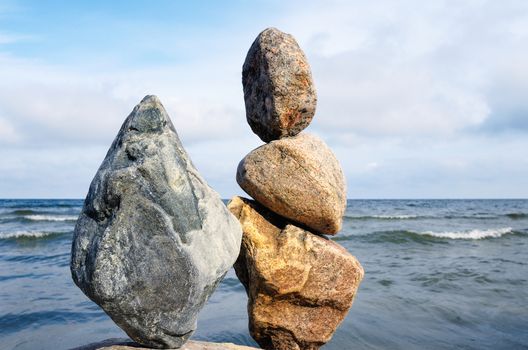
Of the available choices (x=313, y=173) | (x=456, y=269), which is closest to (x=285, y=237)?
(x=313, y=173)

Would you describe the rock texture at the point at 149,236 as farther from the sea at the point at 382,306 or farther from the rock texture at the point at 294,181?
the sea at the point at 382,306

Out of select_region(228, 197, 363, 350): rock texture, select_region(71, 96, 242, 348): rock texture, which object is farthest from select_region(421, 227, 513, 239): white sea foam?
select_region(71, 96, 242, 348): rock texture

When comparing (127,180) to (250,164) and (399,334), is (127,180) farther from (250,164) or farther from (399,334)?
(399,334)

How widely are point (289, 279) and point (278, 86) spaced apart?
1.87 metres

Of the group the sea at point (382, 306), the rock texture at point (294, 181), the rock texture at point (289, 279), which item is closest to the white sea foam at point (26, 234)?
the sea at point (382, 306)

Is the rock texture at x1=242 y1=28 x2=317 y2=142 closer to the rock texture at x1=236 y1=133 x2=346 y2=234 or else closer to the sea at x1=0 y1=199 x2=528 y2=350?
the rock texture at x1=236 y1=133 x2=346 y2=234

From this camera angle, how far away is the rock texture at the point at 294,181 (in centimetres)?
465

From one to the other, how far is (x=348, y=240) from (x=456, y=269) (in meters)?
5.59

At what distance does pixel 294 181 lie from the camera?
4.64m

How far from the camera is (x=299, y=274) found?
4660 mm

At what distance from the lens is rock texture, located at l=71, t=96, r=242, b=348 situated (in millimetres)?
3395

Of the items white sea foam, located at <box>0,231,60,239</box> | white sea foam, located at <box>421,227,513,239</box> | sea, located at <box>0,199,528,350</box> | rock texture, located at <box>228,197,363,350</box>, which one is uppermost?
rock texture, located at <box>228,197,363,350</box>

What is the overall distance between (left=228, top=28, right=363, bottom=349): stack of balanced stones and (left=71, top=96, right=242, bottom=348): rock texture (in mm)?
1037

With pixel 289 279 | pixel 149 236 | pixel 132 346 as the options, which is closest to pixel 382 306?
pixel 289 279
